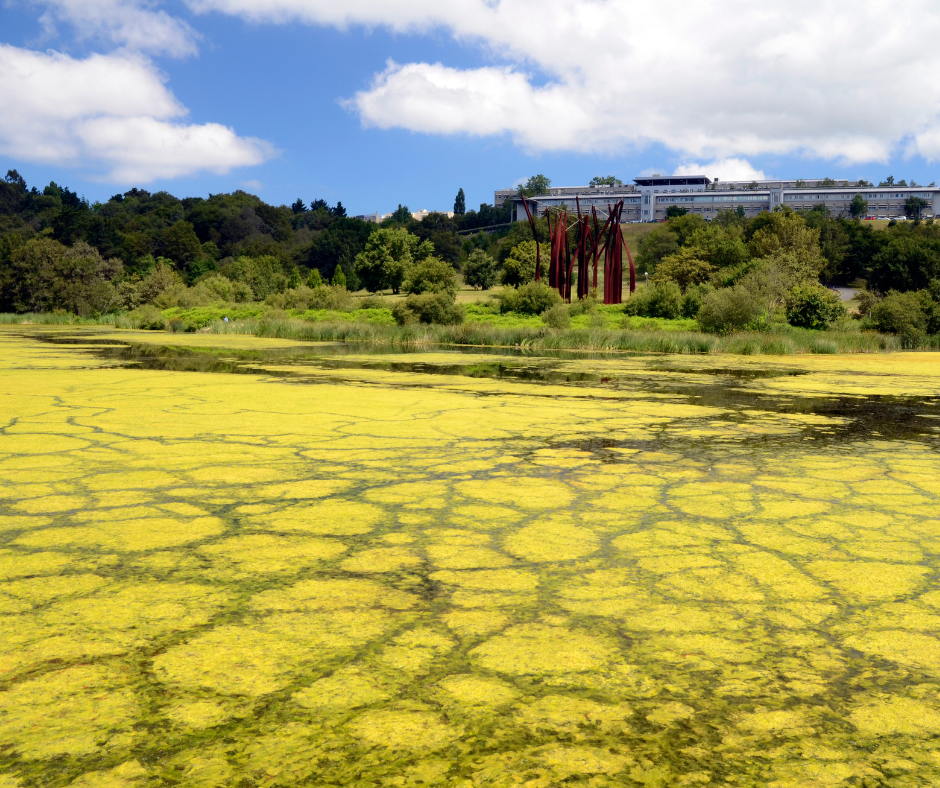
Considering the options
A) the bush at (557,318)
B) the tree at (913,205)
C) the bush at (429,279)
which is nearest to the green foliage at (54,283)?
the bush at (429,279)

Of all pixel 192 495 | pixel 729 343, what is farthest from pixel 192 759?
pixel 729 343

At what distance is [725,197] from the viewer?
108250 millimetres

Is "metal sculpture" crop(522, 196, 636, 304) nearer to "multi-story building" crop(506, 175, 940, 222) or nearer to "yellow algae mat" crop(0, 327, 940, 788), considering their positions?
"yellow algae mat" crop(0, 327, 940, 788)

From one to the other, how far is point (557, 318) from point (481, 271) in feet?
90.0

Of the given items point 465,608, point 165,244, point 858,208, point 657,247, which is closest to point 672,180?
point 858,208

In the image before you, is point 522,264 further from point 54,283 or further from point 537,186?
point 537,186

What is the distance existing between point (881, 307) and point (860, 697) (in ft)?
96.5

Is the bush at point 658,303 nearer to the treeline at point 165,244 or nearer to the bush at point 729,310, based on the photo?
the bush at point 729,310

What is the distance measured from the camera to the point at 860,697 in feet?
8.23

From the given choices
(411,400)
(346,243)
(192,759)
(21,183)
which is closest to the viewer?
(192,759)

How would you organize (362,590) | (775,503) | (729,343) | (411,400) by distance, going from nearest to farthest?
(362,590) < (775,503) < (411,400) < (729,343)

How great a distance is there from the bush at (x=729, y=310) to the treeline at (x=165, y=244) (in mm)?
30505

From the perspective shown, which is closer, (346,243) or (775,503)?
(775,503)

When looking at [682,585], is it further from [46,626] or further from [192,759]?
[46,626]
